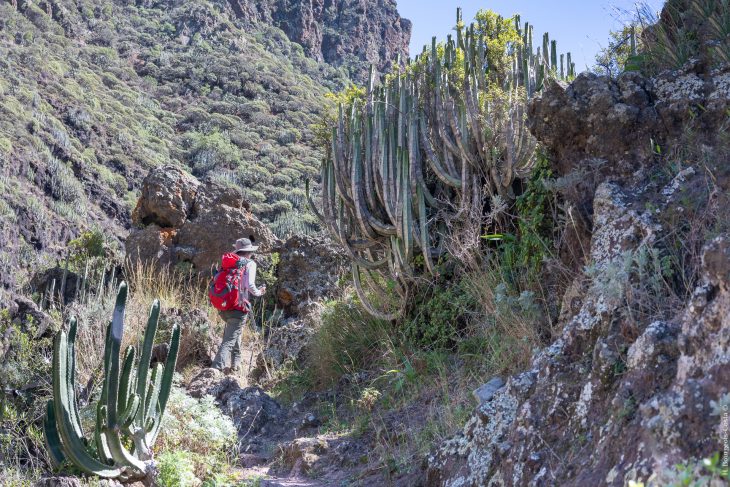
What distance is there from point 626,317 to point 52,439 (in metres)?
3.34

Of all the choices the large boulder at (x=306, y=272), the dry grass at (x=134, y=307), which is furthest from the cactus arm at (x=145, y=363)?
the large boulder at (x=306, y=272)

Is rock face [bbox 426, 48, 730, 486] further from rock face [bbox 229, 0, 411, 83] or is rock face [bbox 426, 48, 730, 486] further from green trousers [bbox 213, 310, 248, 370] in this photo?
rock face [bbox 229, 0, 411, 83]

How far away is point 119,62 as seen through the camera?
31016 millimetres

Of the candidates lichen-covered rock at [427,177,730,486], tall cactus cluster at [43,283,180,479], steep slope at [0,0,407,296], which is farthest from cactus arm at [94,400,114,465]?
steep slope at [0,0,407,296]

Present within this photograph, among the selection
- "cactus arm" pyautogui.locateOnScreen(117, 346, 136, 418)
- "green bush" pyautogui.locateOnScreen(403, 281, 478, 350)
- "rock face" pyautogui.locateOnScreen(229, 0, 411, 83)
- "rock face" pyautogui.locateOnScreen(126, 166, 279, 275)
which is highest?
"rock face" pyautogui.locateOnScreen(229, 0, 411, 83)

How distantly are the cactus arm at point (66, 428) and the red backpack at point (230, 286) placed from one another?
135 inches

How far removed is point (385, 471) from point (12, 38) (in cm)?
2669

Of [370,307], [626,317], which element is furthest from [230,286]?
[626,317]

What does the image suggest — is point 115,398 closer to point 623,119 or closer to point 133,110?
point 623,119

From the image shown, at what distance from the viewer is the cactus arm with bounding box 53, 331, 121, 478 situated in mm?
4309

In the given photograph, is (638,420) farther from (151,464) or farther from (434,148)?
(434,148)

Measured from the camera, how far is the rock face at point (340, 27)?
1676 inches

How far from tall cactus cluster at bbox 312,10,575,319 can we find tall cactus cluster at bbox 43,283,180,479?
2.62 meters

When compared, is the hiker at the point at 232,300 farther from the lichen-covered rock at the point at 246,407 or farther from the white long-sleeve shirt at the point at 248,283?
the lichen-covered rock at the point at 246,407
